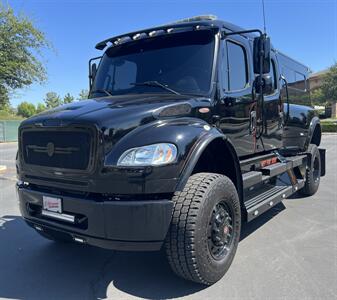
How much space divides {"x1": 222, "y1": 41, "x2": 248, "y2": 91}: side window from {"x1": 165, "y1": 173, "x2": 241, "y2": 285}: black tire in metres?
1.34

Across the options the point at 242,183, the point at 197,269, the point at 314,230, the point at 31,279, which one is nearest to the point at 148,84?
the point at 242,183

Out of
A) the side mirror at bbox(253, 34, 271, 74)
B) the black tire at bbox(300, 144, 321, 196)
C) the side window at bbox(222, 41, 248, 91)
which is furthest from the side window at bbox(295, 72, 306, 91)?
the side mirror at bbox(253, 34, 271, 74)

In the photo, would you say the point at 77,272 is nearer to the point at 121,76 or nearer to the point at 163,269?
the point at 163,269

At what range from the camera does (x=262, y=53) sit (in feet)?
14.5

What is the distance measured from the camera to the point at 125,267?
4102 millimetres

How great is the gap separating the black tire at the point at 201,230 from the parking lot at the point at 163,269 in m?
0.19

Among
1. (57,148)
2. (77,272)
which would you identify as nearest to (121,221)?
(57,148)

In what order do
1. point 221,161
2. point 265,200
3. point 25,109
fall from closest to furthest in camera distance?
point 221,161
point 265,200
point 25,109

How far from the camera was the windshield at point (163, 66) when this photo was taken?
13.9ft

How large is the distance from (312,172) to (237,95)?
3.68 metres

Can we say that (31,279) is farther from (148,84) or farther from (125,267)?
(148,84)

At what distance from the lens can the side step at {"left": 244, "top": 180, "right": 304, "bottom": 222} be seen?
4353 mm

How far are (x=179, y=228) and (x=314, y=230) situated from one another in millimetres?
2836

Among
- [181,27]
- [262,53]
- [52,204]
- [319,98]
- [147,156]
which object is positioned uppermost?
[319,98]
